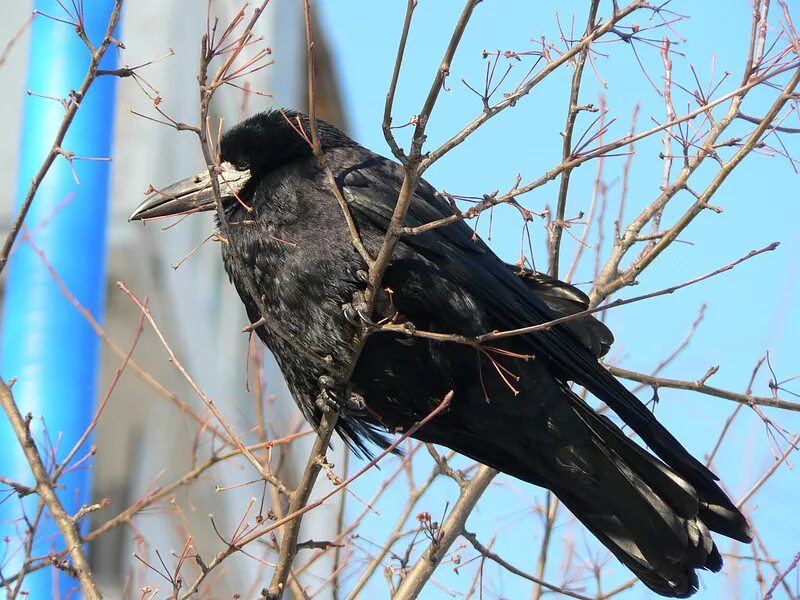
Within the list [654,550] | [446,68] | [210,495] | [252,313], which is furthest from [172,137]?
[446,68]

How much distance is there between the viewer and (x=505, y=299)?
4008 millimetres

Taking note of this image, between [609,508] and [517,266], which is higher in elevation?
[517,266]

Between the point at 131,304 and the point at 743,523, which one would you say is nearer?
the point at 743,523

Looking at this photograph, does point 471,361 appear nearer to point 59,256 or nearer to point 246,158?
→ point 246,158

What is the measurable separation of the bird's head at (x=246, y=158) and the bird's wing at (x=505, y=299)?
0.29 meters

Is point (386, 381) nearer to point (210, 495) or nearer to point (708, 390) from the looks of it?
point (708, 390)

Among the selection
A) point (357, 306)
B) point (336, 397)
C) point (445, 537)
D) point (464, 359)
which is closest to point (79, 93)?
point (357, 306)

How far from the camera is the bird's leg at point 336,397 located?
12.5 feet

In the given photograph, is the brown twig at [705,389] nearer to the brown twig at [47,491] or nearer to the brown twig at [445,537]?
the brown twig at [445,537]

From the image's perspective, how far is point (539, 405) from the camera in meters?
4.04

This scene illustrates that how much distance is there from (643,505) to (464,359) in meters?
0.91

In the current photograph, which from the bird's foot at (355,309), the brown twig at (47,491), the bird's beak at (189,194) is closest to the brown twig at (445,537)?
the bird's foot at (355,309)

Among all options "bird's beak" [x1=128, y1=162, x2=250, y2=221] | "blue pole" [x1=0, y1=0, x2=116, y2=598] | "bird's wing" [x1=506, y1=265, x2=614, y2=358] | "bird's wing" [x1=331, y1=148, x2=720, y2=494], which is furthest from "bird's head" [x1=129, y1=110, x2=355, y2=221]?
"blue pole" [x1=0, y1=0, x2=116, y2=598]

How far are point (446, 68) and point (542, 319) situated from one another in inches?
65.1
